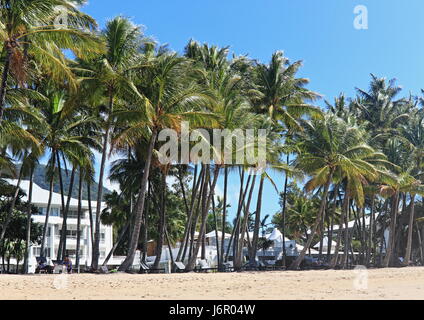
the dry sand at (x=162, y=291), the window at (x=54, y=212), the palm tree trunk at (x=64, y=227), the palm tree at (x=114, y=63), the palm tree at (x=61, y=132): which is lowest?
the dry sand at (x=162, y=291)

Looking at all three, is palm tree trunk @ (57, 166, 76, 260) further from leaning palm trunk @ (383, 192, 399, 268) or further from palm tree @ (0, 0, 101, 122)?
leaning palm trunk @ (383, 192, 399, 268)

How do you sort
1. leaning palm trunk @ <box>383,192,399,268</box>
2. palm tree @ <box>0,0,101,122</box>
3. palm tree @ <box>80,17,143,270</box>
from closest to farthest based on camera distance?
palm tree @ <box>0,0,101,122</box>, palm tree @ <box>80,17,143,270</box>, leaning palm trunk @ <box>383,192,399,268</box>

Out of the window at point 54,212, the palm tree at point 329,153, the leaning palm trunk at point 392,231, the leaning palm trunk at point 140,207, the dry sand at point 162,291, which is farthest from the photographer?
the window at point 54,212

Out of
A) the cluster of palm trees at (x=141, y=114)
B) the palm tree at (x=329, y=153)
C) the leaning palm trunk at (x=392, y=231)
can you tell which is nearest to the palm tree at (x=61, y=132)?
the cluster of palm trees at (x=141, y=114)

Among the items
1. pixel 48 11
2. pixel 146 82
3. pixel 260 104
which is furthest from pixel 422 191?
pixel 48 11

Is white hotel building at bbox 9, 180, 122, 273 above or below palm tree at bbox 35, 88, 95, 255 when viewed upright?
below

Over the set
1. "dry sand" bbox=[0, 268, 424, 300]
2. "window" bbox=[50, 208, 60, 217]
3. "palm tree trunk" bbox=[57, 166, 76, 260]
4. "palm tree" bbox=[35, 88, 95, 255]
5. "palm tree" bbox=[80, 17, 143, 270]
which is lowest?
"dry sand" bbox=[0, 268, 424, 300]

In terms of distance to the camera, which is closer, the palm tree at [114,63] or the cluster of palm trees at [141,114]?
the cluster of palm trees at [141,114]

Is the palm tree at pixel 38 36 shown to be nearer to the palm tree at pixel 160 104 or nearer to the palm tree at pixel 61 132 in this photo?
the palm tree at pixel 160 104

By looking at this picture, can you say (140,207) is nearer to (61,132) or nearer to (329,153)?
(61,132)

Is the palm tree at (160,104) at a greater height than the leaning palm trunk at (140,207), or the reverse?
the palm tree at (160,104)

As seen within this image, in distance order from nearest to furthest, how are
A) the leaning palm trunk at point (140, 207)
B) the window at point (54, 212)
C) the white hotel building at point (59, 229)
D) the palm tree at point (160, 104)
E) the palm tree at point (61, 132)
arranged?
the palm tree at point (160, 104) → the leaning palm trunk at point (140, 207) → the palm tree at point (61, 132) → the white hotel building at point (59, 229) → the window at point (54, 212)

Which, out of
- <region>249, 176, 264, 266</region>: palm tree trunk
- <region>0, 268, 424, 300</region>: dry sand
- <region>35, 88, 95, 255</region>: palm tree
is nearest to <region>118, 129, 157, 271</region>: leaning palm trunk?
<region>35, 88, 95, 255</region>: palm tree
